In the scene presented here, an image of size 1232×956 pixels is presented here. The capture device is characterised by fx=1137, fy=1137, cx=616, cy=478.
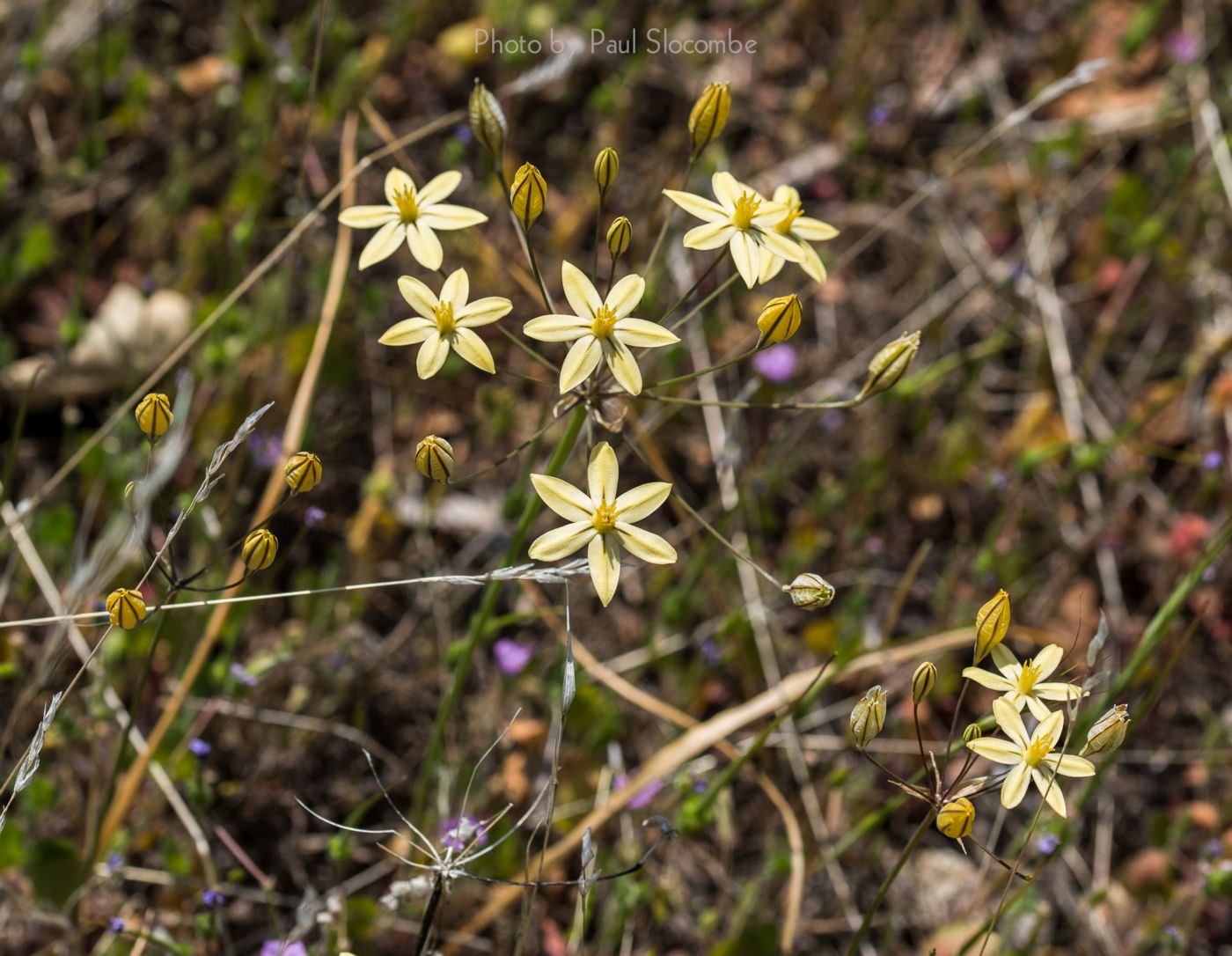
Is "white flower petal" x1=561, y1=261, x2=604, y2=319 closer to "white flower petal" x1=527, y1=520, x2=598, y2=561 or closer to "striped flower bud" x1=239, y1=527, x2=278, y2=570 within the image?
"white flower petal" x1=527, y1=520, x2=598, y2=561

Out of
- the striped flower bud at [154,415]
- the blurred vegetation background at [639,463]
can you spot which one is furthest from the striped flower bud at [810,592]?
the striped flower bud at [154,415]

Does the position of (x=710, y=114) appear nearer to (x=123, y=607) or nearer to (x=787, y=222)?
(x=787, y=222)

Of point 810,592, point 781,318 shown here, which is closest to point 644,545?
point 810,592

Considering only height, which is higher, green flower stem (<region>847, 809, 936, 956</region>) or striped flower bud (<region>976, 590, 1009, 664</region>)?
striped flower bud (<region>976, 590, 1009, 664</region>)

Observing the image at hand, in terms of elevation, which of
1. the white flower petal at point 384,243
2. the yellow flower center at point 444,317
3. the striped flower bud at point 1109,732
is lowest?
the striped flower bud at point 1109,732

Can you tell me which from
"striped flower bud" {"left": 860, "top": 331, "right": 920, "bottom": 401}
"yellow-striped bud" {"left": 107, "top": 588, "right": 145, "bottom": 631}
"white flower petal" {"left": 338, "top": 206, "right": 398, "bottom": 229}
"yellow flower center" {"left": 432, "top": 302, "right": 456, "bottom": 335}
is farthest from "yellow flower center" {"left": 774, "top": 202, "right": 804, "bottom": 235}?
"yellow-striped bud" {"left": 107, "top": 588, "right": 145, "bottom": 631}

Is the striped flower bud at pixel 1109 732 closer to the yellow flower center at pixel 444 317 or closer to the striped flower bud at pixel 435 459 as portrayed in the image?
the striped flower bud at pixel 435 459
